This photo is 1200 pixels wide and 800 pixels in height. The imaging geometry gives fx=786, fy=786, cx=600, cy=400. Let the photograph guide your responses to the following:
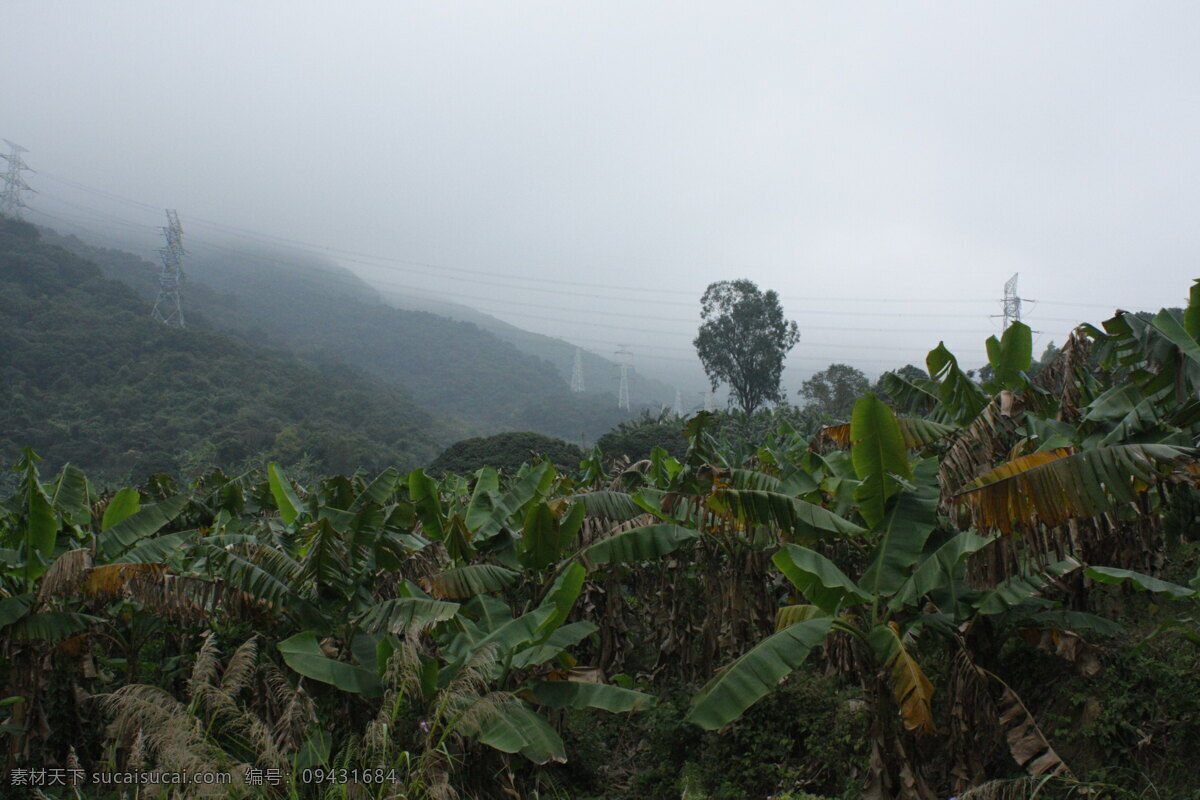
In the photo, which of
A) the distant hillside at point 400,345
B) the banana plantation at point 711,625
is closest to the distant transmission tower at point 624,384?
the distant hillside at point 400,345

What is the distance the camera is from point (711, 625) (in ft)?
29.4

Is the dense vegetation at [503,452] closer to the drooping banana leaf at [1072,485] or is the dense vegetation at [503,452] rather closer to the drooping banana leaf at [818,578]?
the drooping banana leaf at [818,578]

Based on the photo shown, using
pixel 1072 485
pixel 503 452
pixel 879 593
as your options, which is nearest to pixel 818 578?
pixel 879 593

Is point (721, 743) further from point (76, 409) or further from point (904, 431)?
point (76, 409)

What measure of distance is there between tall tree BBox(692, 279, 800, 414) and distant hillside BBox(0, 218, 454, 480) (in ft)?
80.6

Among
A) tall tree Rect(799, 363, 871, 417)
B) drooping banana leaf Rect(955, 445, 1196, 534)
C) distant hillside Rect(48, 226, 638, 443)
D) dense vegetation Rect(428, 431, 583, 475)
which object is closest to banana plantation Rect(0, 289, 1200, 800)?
drooping banana leaf Rect(955, 445, 1196, 534)

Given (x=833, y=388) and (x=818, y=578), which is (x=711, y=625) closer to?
(x=818, y=578)

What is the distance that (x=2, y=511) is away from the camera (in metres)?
9.71

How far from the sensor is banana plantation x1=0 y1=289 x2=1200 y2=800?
5.88 m

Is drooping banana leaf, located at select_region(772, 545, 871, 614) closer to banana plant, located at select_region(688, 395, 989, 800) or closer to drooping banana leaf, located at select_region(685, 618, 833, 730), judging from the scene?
banana plant, located at select_region(688, 395, 989, 800)

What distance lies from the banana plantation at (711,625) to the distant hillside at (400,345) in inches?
2847

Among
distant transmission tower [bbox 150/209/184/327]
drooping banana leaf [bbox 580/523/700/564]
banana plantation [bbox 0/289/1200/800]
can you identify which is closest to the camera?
banana plantation [bbox 0/289/1200/800]

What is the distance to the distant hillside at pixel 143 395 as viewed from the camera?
5066 cm

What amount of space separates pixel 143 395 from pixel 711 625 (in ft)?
198
